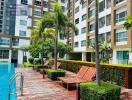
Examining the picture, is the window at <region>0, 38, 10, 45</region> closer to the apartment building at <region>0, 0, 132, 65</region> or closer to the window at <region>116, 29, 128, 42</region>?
the apartment building at <region>0, 0, 132, 65</region>

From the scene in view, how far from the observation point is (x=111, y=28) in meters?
37.0

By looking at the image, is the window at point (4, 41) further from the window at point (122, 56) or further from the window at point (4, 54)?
the window at point (122, 56)

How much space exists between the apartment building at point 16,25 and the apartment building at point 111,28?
17.1 metres

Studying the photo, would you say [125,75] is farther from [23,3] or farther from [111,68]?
[23,3]

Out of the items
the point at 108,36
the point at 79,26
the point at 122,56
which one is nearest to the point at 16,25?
the point at 79,26

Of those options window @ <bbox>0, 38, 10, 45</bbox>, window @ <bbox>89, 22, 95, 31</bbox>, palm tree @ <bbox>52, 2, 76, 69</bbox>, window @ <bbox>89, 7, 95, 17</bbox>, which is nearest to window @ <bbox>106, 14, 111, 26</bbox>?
window @ <bbox>89, 22, 95, 31</bbox>

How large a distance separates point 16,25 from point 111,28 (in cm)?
3137

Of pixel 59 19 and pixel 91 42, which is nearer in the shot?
pixel 59 19

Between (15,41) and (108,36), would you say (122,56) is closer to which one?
(108,36)

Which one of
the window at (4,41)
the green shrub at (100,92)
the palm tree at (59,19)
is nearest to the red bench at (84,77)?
the green shrub at (100,92)

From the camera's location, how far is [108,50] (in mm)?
36438

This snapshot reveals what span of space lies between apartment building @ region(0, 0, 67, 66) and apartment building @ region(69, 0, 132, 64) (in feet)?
56.1

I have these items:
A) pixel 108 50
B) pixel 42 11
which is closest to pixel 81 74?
pixel 108 50

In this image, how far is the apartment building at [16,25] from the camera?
59.7 metres
